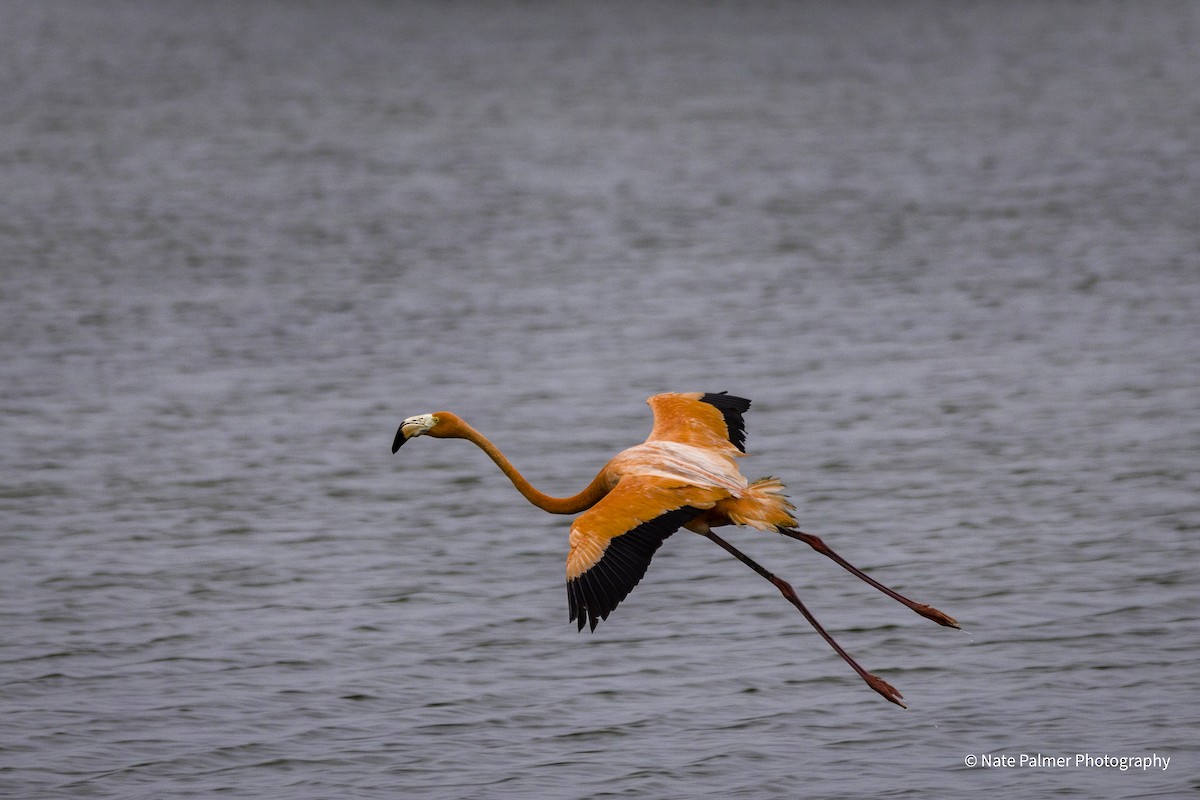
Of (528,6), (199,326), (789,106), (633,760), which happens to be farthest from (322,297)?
(528,6)

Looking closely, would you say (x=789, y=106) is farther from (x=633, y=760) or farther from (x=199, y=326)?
(x=633, y=760)

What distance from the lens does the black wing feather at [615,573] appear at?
7.66 metres

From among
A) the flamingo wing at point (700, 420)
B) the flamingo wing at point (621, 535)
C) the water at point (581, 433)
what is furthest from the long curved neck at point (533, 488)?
the water at point (581, 433)

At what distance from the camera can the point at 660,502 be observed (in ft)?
27.5

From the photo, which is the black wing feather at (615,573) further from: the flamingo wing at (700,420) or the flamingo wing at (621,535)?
the flamingo wing at (700,420)

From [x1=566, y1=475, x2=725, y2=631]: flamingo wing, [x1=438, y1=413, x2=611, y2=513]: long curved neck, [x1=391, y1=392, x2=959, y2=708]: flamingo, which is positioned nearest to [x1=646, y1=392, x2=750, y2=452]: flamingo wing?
[x1=391, y1=392, x2=959, y2=708]: flamingo

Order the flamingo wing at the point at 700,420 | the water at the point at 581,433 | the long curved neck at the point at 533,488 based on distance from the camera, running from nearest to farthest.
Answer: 1. the long curved neck at the point at 533,488
2. the water at the point at 581,433
3. the flamingo wing at the point at 700,420

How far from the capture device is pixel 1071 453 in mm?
13578

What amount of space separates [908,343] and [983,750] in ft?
28.4

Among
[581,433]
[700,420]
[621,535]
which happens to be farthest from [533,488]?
[581,433]

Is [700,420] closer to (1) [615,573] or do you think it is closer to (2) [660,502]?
(2) [660,502]

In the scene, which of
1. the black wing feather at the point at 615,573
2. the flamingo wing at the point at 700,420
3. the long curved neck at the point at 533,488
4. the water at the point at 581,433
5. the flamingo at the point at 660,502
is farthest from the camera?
the flamingo wing at the point at 700,420

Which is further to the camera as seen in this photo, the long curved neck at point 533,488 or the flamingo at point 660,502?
the long curved neck at point 533,488

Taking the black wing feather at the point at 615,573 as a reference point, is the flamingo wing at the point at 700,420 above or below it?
above
